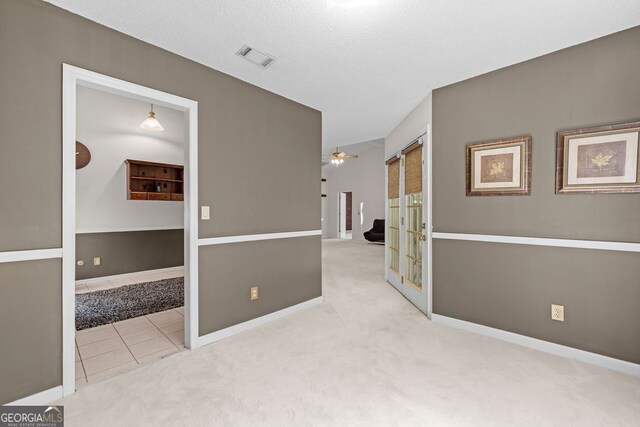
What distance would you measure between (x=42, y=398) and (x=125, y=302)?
2089mm

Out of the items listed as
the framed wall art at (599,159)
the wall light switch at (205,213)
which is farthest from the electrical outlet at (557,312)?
the wall light switch at (205,213)

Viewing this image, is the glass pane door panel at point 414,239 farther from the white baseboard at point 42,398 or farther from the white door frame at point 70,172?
the white baseboard at point 42,398

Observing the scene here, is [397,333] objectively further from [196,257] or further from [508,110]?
[508,110]

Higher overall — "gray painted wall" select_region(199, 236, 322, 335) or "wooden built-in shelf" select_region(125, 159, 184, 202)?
"wooden built-in shelf" select_region(125, 159, 184, 202)

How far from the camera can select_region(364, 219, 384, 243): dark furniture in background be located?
9.61m

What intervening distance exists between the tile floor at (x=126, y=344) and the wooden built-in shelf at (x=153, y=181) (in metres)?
2.37

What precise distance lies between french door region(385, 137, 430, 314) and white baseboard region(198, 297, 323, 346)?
4.08ft

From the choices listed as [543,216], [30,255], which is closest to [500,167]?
[543,216]

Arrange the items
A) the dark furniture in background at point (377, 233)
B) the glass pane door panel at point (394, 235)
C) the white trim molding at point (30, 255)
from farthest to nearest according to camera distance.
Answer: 1. the dark furniture in background at point (377, 233)
2. the glass pane door panel at point (394, 235)
3. the white trim molding at point (30, 255)

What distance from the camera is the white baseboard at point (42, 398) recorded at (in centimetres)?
172

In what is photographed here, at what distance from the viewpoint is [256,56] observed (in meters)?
2.41

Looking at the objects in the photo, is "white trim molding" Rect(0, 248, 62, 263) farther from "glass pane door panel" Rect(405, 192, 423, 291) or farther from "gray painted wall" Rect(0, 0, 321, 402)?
"glass pane door panel" Rect(405, 192, 423, 291)

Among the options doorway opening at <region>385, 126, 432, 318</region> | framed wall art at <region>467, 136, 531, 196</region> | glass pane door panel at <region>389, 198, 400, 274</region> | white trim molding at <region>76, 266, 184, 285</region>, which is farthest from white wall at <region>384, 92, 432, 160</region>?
white trim molding at <region>76, 266, 184, 285</region>

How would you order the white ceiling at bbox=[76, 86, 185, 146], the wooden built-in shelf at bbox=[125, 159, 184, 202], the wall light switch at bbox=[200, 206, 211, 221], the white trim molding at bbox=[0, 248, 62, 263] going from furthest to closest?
1. the wooden built-in shelf at bbox=[125, 159, 184, 202]
2. the white ceiling at bbox=[76, 86, 185, 146]
3. the wall light switch at bbox=[200, 206, 211, 221]
4. the white trim molding at bbox=[0, 248, 62, 263]
